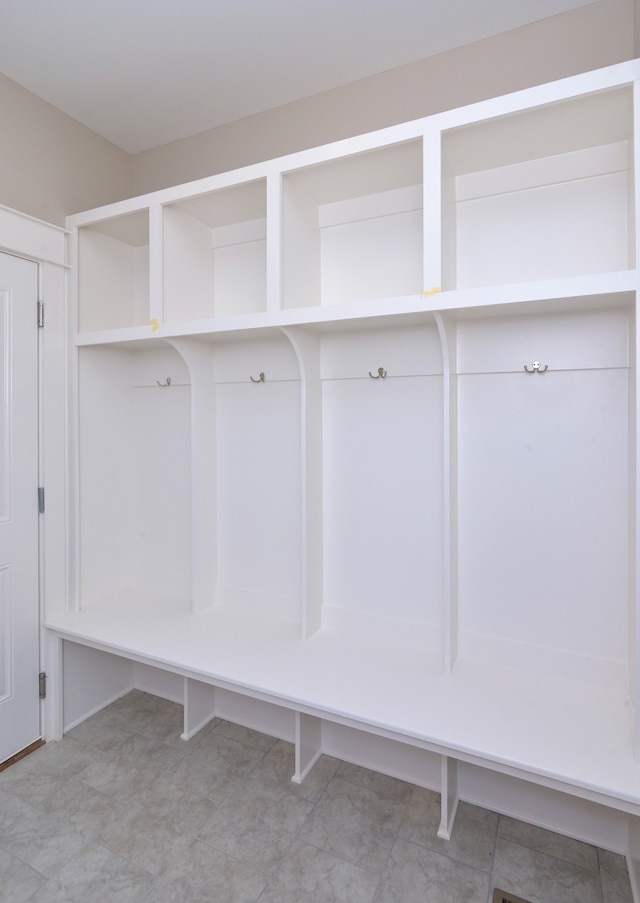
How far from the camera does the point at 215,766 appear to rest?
2.18m

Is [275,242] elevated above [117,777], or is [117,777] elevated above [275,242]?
[275,242]

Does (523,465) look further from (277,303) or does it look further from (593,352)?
(277,303)

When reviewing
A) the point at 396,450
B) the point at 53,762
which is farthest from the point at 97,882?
the point at 396,450

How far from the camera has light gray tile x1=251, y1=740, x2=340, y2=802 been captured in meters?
2.04

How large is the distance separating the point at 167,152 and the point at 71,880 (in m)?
Answer: 3.05

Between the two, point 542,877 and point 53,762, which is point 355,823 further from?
point 53,762

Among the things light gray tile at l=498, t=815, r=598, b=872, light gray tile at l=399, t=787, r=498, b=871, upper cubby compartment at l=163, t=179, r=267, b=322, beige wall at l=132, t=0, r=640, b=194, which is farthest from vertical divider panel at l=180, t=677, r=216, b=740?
beige wall at l=132, t=0, r=640, b=194

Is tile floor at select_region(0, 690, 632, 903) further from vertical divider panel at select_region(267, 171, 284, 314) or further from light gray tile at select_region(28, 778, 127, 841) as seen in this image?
vertical divider panel at select_region(267, 171, 284, 314)

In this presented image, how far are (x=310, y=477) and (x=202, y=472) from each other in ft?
1.90

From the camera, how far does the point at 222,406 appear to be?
97.6 inches

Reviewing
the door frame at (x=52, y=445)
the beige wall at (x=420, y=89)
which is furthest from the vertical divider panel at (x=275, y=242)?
the door frame at (x=52, y=445)

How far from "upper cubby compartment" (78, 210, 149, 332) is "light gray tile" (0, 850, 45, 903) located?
6.78 feet

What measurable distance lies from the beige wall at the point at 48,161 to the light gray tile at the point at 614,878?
10.7 ft

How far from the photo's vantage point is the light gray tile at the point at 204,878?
1582 mm
